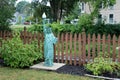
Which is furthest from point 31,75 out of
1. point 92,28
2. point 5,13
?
point 92,28

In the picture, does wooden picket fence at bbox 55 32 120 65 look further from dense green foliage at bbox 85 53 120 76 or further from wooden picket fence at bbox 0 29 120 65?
dense green foliage at bbox 85 53 120 76

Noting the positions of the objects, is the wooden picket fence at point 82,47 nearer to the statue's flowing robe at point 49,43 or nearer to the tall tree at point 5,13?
the statue's flowing robe at point 49,43

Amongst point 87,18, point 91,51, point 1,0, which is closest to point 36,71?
point 91,51

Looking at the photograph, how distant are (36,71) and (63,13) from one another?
85.4 feet

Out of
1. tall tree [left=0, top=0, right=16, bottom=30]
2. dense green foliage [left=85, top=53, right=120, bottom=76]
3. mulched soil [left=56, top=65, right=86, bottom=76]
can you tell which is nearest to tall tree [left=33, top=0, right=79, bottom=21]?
tall tree [left=0, top=0, right=16, bottom=30]

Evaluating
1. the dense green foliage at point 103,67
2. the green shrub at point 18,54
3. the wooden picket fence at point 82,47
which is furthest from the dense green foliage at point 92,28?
the dense green foliage at point 103,67

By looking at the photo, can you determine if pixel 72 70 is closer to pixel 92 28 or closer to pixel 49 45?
pixel 49 45

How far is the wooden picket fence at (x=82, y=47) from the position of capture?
291 inches

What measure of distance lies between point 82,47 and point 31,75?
7.62 ft

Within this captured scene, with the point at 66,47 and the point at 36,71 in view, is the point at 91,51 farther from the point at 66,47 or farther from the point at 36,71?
the point at 36,71

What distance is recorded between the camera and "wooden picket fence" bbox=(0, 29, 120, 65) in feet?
24.3

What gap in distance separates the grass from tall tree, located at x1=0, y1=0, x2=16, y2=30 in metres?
3.64

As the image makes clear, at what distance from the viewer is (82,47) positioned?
779 centimetres

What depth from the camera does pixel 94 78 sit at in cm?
629
